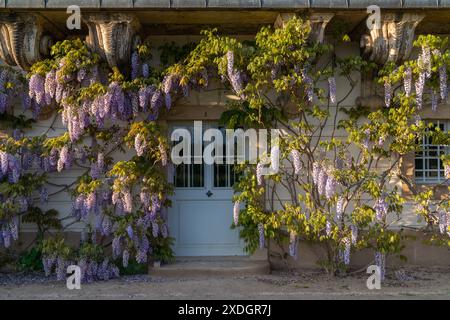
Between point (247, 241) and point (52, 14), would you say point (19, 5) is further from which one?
point (247, 241)

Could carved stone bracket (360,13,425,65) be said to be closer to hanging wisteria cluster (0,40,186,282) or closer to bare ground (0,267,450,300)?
hanging wisteria cluster (0,40,186,282)

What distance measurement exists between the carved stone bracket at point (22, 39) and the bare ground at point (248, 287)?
9.96 feet

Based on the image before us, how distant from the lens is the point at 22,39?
7.41 m

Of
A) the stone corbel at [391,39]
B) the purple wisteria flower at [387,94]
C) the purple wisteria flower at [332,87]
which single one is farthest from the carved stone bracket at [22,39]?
the purple wisteria flower at [387,94]

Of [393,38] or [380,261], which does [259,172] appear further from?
[393,38]

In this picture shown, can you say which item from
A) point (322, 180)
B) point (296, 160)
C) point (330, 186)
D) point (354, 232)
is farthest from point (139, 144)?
point (354, 232)

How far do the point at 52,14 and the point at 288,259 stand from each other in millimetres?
4761

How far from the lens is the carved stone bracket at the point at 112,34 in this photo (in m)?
7.26

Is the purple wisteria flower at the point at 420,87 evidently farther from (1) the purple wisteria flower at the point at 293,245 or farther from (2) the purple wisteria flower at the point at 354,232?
(1) the purple wisteria flower at the point at 293,245

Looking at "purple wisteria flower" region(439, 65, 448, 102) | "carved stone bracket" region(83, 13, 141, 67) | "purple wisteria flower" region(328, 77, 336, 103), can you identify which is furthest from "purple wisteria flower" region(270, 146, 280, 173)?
"carved stone bracket" region(83, 13, 141, 67)

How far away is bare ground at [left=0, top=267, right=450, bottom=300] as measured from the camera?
21.4 feet

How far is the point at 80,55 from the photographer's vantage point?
7461 mm

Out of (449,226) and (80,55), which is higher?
(80,55)

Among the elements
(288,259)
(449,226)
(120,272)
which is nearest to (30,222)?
(120,272)
